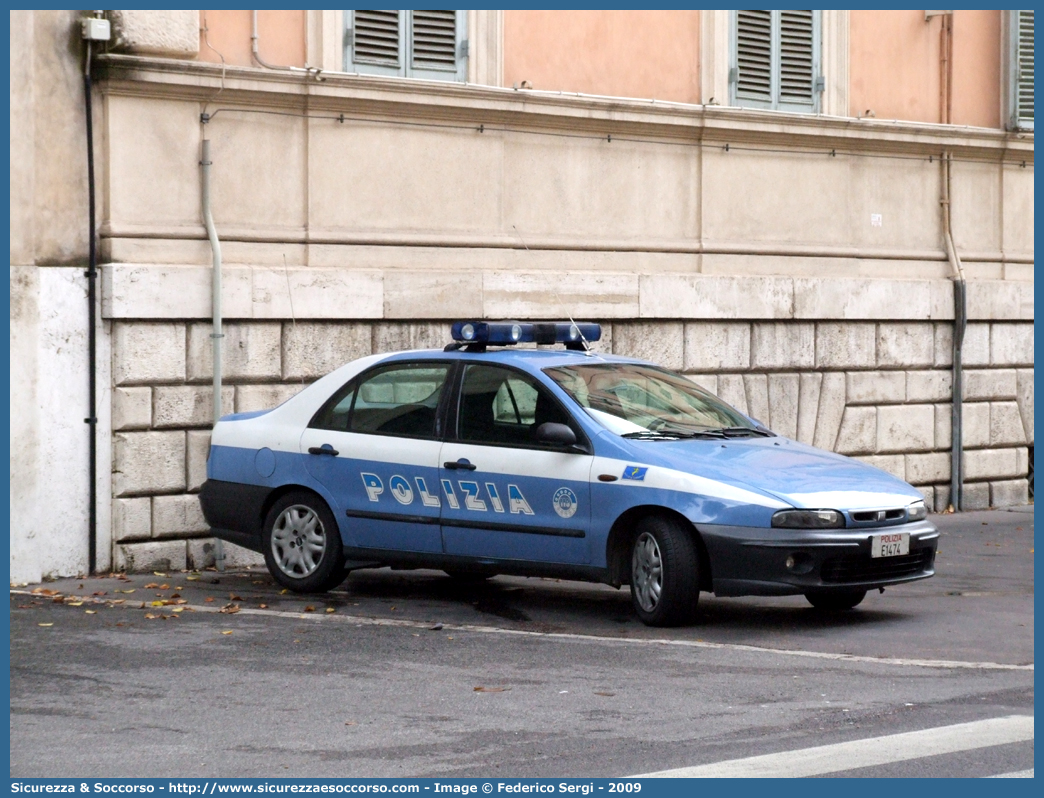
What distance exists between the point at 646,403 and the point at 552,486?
0.91 m

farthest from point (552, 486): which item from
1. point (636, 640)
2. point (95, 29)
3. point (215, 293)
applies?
point (95, 29)

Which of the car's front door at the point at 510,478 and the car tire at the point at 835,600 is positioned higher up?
the car's front door at the point at 510,478

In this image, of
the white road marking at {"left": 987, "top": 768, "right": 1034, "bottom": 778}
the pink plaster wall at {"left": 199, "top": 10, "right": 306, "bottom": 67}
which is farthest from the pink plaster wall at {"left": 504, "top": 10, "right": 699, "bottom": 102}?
the white road marking at {"left": 987, "top": 768, "right": 1034, "bottom": 778}

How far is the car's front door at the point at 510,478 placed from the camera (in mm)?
9797

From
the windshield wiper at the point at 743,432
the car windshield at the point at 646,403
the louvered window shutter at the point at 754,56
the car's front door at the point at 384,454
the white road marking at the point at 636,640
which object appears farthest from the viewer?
the louvered window shutter at the point at 754,56

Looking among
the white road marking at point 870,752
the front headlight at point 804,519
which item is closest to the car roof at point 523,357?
the front headlight at point 804,519

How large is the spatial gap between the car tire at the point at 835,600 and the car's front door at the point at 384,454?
91.3 inches

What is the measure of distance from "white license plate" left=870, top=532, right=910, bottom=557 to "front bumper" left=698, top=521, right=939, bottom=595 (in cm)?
4

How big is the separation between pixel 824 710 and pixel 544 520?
293 centimetres

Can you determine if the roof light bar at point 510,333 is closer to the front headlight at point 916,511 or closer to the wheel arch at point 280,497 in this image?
the wheel arch at point 280,497

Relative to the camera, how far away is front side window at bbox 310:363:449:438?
1052 centimetres

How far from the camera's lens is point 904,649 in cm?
897

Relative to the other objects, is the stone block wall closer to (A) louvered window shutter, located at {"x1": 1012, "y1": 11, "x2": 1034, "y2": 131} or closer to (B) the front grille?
(A) louvered window shutter, located at {"x1": 1012, "y1": 11, "x2": 1034, "y2": 131}
